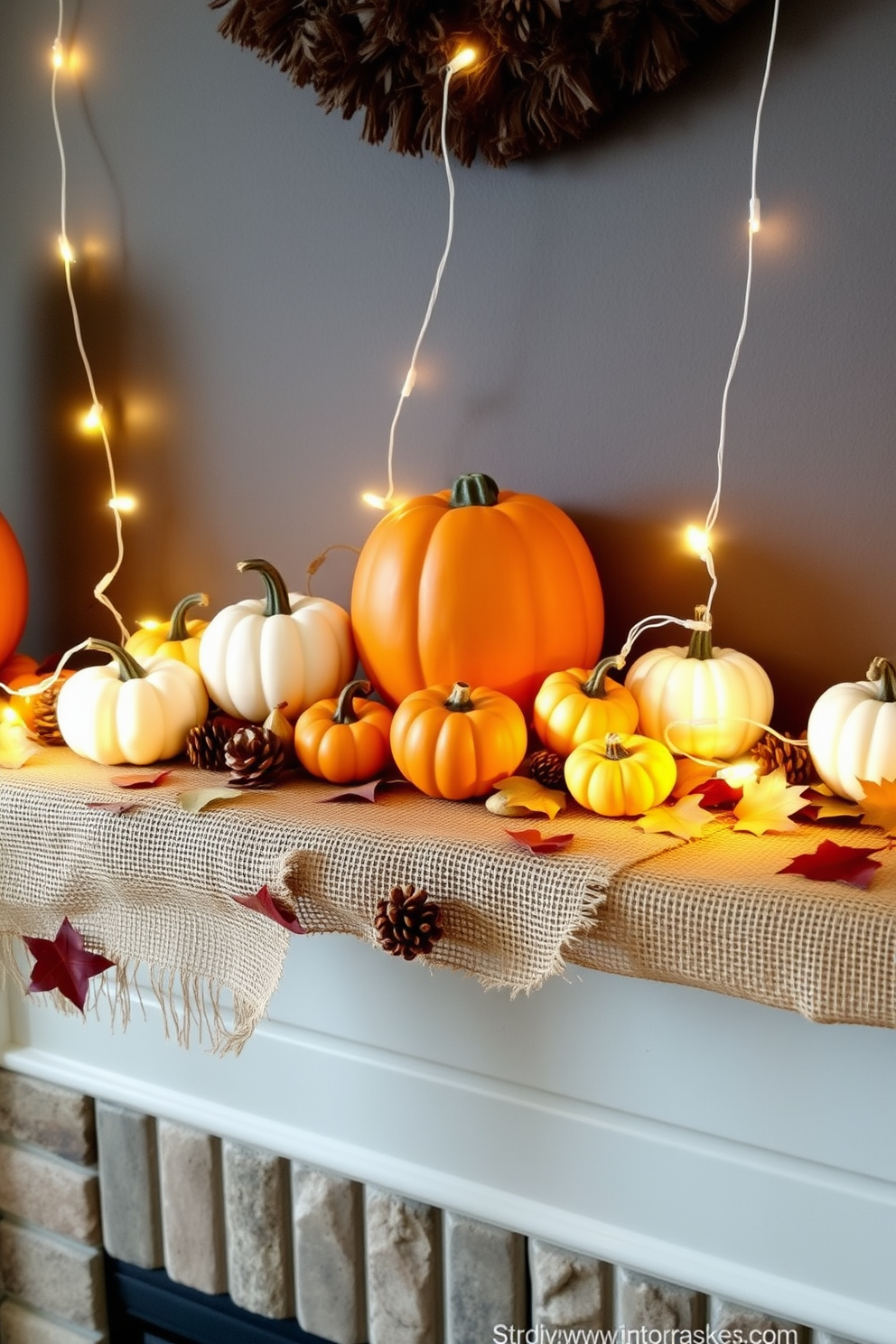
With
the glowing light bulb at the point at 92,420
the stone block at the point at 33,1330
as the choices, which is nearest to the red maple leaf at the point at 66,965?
the stone block at the point at 33,1330

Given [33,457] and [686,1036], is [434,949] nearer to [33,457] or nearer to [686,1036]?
[686,1036]

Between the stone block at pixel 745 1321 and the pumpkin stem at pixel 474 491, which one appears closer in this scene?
the stone block at pixel 745 1321

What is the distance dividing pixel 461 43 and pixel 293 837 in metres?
0.73

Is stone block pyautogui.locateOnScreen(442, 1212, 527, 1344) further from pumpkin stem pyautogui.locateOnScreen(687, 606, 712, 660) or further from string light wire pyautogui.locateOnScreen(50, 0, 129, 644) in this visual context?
string light wire pyautogui.locateOnScreen(50, 0, 129, 644)

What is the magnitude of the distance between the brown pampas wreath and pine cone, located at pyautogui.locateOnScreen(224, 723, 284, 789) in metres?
0.62

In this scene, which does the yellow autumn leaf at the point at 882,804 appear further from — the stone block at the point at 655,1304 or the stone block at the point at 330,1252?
the stone block at the point at 330,1252

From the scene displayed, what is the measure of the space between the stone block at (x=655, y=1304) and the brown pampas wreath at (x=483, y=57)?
3.41 ft

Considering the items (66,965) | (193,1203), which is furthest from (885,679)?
(193,1203)

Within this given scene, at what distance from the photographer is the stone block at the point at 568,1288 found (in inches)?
37.5

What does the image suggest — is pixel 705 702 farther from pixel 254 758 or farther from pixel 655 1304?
Result: pixel 655 1304

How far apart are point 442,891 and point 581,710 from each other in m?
0.22

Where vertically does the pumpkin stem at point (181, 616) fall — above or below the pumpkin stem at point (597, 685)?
above

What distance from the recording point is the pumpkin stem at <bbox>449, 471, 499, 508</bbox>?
1039 millimetres

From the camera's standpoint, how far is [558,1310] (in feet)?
3.18
